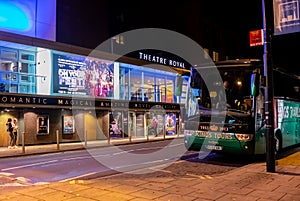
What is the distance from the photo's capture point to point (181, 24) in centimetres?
3369

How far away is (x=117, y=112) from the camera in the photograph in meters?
25.9

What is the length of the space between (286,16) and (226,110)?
3.59 m

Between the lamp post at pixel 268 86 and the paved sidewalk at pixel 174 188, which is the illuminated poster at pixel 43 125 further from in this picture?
the lamp post at pixel 268 86

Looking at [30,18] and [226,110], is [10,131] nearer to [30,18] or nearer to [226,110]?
[30,18]

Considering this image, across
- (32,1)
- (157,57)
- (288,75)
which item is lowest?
(288,75)

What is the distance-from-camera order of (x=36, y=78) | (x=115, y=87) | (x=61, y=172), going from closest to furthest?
(x=61, y=172)
(x=36, y=78)
(x=115, y=87)

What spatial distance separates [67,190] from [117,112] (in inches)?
742

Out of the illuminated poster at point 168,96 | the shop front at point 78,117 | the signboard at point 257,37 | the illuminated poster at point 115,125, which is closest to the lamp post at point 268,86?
the signboard at point 257,37

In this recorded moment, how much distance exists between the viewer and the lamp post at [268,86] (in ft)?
29.7

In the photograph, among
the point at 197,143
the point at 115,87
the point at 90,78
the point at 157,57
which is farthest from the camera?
the point at 157,57

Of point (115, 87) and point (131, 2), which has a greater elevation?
point (131, 2)

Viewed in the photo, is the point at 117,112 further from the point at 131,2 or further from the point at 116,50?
the point at 131,2

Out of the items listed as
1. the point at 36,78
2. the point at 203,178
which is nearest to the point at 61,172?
the point at 203,178

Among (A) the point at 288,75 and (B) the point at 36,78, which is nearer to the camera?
(A) the point at 288,75
